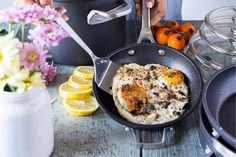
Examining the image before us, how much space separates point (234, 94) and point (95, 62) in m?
0.32

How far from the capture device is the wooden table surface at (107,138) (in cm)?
81

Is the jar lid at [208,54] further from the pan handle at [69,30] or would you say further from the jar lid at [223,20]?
the pan handle at [69,30]

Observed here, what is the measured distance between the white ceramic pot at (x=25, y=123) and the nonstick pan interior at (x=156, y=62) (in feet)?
0.50

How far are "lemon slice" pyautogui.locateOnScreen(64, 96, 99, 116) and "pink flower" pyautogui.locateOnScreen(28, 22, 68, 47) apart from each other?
0.27 m

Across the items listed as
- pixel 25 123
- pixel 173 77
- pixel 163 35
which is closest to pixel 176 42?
pixel 163 35

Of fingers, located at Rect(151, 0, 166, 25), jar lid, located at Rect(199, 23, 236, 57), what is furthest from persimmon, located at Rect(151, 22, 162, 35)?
jar lid, located at Rect(199, 23, 236, 57)

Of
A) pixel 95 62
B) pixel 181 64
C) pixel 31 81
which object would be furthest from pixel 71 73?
pixel 31 81

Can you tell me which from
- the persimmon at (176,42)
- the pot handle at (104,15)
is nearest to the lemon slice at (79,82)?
the pot handle at (104,15)

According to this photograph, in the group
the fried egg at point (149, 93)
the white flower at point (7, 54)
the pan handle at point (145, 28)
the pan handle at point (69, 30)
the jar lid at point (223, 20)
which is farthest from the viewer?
the pan handle at point (145, 28)

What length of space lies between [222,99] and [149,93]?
6.5 inches

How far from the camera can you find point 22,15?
25.2 inches

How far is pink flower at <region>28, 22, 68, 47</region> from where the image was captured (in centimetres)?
65

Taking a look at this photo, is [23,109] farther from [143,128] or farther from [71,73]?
[71,73]

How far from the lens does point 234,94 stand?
846 millimetres
